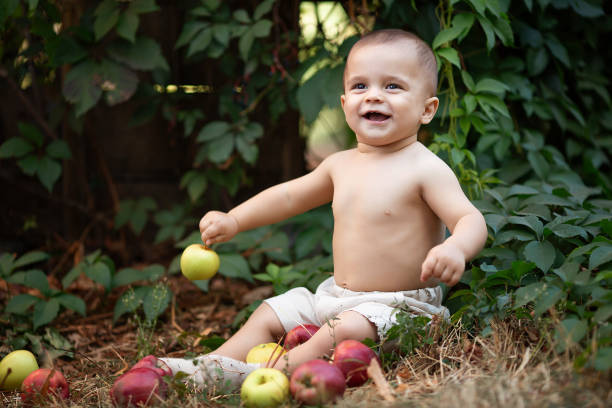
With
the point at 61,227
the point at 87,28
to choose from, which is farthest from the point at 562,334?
the point at 61,227

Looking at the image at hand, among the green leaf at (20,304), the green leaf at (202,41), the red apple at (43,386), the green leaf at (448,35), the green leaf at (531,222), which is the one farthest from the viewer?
the green leaf at (202,41)

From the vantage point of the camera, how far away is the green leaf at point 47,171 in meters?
2.69

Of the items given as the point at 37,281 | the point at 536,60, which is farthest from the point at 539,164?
the point at 37,281

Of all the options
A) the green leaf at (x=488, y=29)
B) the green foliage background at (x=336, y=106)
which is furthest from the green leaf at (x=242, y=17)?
the green leaf at (x=488, y=29)

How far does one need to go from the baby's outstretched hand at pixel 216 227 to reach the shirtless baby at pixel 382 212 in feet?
0.05

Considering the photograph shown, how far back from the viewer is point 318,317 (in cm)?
190

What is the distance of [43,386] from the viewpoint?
164 cm

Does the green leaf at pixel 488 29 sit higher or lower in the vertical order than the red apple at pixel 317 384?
higher

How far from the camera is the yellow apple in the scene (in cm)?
171

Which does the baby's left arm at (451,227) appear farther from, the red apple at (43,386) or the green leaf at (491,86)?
the red apple at (43,386)

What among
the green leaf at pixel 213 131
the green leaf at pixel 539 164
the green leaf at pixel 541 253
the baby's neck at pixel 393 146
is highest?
the baby's neck at pixel 393 146

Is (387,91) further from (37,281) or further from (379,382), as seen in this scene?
(37,281)

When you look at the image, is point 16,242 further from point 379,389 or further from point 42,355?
point 379,389

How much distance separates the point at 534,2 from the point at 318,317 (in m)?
1.85
